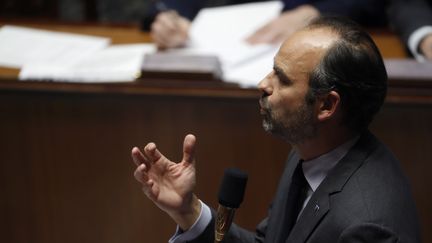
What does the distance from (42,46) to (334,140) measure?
1175 millimetres

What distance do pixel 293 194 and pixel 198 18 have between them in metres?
1.09

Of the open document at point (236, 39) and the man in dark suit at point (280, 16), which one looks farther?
the man in dark suit at point (280, 16)

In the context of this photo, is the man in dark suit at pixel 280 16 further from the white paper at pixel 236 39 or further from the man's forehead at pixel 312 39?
the man's forehead at pixel 312 39

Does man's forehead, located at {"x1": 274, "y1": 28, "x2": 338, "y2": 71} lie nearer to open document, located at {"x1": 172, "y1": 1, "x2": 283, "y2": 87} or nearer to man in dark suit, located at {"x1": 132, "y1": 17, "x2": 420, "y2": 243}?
man in dark suit, located at {"x1": 132, "y1": 17, "x2": 420, "y2": 243}

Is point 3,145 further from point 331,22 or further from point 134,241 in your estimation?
point 331,22

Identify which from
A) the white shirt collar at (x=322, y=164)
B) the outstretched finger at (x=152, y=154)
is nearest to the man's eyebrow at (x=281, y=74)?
the white shirt collar at (x=322, y=164)

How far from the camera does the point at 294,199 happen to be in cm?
109

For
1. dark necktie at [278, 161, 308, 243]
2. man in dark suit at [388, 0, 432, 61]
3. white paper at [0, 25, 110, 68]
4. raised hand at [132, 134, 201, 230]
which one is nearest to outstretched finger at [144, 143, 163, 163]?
raised hand at [132, 134, 201, 230]

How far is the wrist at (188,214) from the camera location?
1105mm

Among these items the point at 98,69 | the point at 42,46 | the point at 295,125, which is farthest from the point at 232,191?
the point at 42,46

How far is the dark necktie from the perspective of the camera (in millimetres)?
1087


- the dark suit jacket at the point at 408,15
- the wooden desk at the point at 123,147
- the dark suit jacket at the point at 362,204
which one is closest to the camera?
the dark suit jacket at the point at 362,204

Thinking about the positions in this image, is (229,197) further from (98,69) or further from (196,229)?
(98,69)

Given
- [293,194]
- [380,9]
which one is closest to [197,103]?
[293,194]
